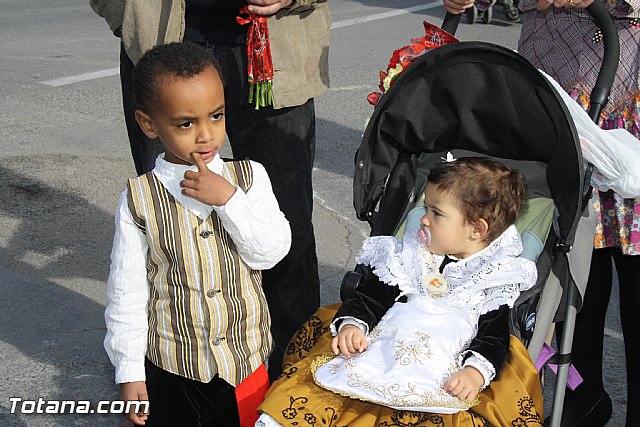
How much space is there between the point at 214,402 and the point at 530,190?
1.30 m

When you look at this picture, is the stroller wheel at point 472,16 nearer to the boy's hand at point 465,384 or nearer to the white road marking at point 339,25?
the white road marking at point 339,25

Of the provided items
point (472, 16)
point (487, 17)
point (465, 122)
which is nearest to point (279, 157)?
point (465, 122)

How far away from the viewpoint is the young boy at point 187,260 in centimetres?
273

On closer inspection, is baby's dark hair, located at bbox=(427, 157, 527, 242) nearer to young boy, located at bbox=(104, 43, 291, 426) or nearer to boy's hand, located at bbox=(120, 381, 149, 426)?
young boy, located at bbox=(104, 43, 291, 426)

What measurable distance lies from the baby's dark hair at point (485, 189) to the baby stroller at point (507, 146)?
0.14 m

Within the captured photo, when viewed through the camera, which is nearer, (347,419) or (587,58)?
(347,419)

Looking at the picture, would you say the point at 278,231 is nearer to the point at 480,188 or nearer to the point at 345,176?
the point at 480,188

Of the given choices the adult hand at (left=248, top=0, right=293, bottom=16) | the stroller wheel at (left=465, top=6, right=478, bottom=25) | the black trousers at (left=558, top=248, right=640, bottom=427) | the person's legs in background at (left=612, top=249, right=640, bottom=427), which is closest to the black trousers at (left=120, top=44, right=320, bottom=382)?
the adult hand at (left=248, top=0, right=293, bottom=16)

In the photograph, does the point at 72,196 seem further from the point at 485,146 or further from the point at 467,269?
the point at 467,269

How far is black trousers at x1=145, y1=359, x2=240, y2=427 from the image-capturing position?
114 inches

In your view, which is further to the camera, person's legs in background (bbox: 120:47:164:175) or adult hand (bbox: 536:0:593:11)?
person's legs in background (bbox: 120:47:164:175)

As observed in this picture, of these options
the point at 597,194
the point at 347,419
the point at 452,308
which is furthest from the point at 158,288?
the point at 597,194

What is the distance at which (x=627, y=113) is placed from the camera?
3.39m

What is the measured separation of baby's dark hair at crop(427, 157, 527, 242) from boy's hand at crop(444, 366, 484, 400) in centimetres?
55
